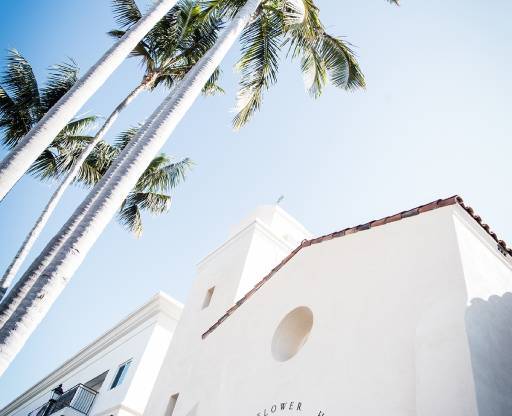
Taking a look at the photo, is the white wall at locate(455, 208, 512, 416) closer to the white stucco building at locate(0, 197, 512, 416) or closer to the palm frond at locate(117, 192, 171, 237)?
the white stucco building at locate(0, 197, 512, 416)

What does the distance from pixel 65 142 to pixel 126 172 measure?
12.0 meters

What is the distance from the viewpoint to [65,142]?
16469mm

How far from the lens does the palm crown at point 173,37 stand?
1288 cm

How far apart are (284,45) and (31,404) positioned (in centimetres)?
3208

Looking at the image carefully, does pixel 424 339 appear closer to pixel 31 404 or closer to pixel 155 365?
pixel 155 365

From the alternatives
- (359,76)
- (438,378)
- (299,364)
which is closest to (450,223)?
(438,378)

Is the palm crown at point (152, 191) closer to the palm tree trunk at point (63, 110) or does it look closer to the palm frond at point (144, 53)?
the palm frond at point (144, 53)

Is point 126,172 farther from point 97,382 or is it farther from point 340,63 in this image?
point 97,382

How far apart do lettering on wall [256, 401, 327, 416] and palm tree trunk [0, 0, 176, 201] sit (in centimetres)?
534

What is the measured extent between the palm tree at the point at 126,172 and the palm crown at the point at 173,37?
1004mm

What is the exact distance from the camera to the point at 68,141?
650 inches

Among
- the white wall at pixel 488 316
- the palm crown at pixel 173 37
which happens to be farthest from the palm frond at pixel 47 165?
the white wall at pixel 488 316

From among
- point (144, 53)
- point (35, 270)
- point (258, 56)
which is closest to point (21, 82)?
point (144, 53)

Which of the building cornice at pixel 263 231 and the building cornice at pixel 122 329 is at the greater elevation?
the building cornice at pixel 263 231
